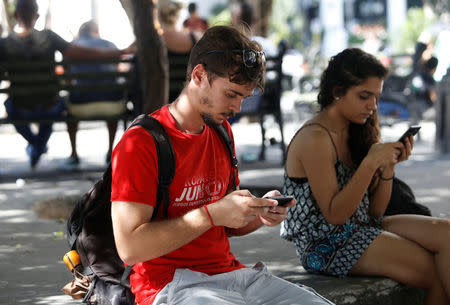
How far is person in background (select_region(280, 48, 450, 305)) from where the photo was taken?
3668mm

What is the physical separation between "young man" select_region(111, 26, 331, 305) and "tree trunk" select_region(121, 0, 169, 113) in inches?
136

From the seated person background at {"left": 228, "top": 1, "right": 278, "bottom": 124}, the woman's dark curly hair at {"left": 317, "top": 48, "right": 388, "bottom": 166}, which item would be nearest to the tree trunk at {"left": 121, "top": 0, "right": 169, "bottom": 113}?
the seated person background at {"left": 228, "top": 1, "right": 278, "bottom": 124}

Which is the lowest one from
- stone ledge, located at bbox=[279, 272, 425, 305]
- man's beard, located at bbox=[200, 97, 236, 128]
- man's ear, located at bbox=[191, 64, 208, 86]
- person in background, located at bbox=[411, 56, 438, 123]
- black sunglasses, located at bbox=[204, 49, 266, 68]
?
person in background, located at bbox=[411, 56, 438, 123]

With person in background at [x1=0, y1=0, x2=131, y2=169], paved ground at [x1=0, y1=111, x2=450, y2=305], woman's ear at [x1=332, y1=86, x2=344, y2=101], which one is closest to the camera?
woman's ear at [x1=332, y1=86, x2=344, y2=101]

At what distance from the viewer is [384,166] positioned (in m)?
3.87

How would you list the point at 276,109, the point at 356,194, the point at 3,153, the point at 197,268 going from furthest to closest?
the point at 3,153 → the point at 276,109 → the point at 356,194 → the point at 197,268

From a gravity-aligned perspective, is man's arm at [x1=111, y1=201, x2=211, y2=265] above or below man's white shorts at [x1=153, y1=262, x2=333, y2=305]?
above

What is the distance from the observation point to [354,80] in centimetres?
383

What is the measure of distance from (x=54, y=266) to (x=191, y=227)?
2.24m

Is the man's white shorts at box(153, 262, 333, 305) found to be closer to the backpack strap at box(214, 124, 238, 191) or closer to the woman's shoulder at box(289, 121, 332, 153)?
the backpack strap at box(214, 124, 238, 191)

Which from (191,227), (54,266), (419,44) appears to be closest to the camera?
(191,227)

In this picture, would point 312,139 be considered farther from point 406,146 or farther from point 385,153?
point 406,146

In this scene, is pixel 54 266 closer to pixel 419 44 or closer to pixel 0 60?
pixel 0 60

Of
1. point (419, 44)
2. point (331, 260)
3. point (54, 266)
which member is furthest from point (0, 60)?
point (419, 44)
